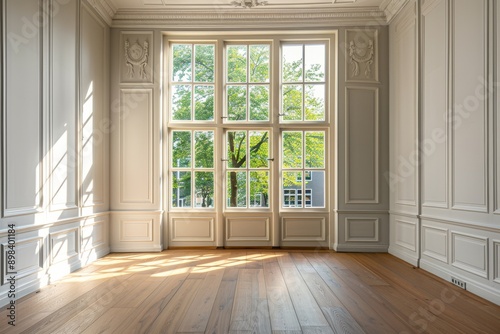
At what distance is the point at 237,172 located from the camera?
5887mm

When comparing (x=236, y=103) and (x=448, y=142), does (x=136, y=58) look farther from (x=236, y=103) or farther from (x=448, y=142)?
(x=448, y=142)

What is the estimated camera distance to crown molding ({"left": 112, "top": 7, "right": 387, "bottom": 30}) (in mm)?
5586

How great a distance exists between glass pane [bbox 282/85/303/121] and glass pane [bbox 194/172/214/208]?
1.64 metres

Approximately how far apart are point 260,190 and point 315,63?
2.35m

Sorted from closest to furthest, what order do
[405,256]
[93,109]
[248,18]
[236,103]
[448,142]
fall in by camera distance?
[448,142], [405,256], [93,109], [248,18], [236,103]

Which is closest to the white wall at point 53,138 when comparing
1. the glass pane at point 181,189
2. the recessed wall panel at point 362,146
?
the glass pane at point 181,189

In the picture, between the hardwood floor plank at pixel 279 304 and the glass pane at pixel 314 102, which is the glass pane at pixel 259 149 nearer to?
the glass pane at pixel 314 102

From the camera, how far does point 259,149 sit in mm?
5883

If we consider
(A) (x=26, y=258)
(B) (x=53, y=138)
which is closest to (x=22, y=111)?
(B) (x=53, y=138)

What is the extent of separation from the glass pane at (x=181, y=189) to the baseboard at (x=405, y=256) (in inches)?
132

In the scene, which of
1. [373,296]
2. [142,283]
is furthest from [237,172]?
[373,296]

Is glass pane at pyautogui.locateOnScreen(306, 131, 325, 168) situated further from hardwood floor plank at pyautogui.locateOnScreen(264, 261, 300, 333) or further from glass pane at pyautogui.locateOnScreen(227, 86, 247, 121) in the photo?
hardwood floor plank at pyautogui.locateOnScreen(264, 261, 300, 333)

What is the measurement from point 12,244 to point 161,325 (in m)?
1.75

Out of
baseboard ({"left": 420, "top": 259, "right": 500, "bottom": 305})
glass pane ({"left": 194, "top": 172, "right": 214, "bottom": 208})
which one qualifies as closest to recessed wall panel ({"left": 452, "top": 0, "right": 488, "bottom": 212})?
baseboard ({"left": 420, "top": 259, "right": 500, "bottom": 305})
